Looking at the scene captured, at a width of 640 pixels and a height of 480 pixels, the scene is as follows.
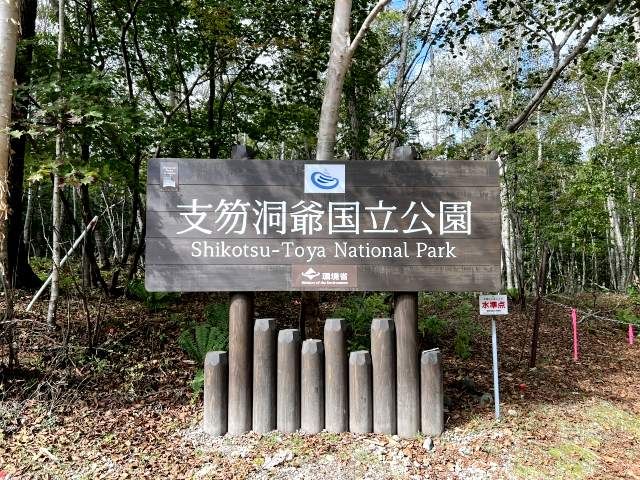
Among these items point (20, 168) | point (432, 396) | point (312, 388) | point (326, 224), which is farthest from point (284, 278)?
point (20, 168)

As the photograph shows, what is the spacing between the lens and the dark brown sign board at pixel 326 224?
3.83 metres

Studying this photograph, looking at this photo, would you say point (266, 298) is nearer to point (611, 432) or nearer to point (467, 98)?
point (611, 432)

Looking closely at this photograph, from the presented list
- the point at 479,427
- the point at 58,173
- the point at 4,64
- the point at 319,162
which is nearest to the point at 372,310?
the point at 479,427

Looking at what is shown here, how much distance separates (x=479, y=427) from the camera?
13.1 feet

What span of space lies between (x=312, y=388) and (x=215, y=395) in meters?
0.88

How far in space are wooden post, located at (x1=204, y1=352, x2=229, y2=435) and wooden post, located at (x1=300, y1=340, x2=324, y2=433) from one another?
2.33ft

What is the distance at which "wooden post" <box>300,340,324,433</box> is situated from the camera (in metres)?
3.88

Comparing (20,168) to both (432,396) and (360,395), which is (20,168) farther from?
(432,396)

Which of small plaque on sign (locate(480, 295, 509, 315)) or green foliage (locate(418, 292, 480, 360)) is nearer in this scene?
small plaque on sign (locate(480, 295, 509, 315))

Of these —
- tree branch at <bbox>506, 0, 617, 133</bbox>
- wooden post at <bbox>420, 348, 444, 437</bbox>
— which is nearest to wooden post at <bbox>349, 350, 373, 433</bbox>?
wooden post at <bbox>420, 348, 444, 437</bbox>

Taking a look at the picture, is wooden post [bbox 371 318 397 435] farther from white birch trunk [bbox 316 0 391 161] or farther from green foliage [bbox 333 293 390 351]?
white birch trunk [bbox 316 0 391 161]

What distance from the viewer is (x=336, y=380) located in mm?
3918

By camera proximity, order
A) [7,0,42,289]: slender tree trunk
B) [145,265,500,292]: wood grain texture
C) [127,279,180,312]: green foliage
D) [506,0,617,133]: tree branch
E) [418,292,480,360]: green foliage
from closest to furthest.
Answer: [145,265,500,292]: wood grain texture < [7,0,42,289]: slender tree trunk < [418,292,480,360]: green foliage < [506,0,617,133]: tree branch < [127,279,180,312]: green foliage

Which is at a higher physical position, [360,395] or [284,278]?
[284,278]
